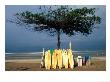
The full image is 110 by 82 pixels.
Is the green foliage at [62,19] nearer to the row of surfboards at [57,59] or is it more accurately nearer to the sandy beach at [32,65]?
the row of surfboards at [57,59]

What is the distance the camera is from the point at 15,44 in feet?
10.0

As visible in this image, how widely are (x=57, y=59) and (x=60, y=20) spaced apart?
37 cm

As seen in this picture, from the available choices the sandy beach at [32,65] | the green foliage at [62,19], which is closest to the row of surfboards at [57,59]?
the sandy beach at [32,65]

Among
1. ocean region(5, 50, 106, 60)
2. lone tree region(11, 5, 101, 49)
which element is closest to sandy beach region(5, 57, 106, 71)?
ocean region(5, 50, 106, 60)

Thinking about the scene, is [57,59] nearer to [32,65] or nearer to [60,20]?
[32,65]

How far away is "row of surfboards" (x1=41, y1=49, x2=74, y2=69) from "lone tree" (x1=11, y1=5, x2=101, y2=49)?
0.27 ft

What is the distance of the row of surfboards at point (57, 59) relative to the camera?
10.0 ft

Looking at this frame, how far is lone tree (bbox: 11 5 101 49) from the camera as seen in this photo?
3053 millimetres
